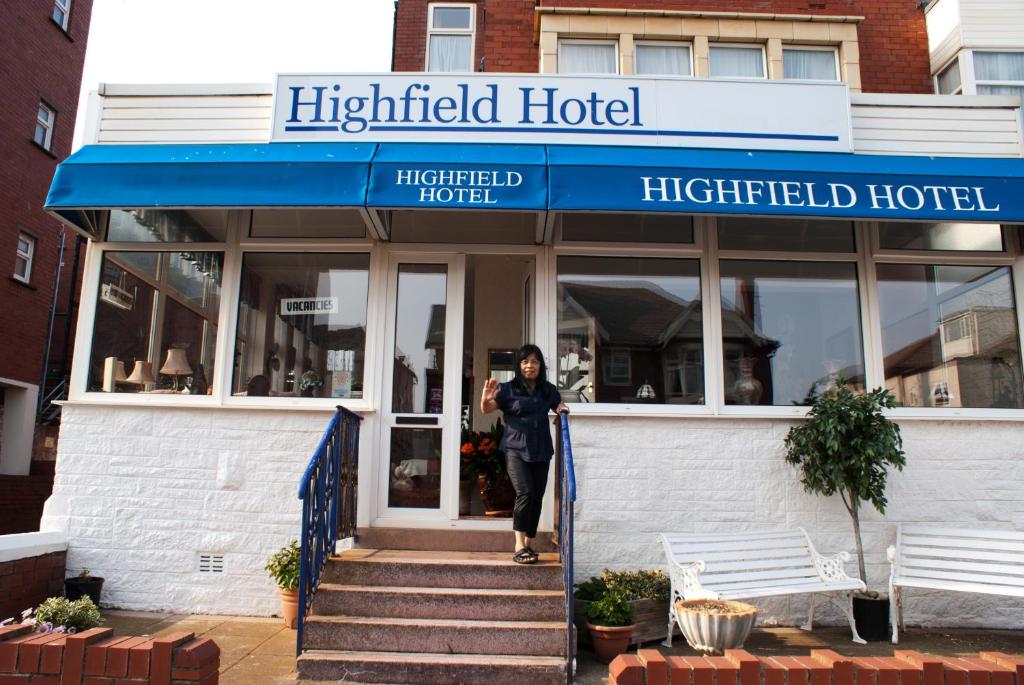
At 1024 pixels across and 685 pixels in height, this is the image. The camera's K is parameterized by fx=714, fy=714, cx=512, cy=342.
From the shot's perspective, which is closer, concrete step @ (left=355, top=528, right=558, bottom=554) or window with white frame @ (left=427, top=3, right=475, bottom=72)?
concrete step @ (left=355, top=528, right=558, bottom=554)

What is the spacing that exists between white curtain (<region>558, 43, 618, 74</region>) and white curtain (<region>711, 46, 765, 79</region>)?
4.29 ft

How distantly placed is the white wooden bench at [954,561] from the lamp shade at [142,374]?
633 centimetres

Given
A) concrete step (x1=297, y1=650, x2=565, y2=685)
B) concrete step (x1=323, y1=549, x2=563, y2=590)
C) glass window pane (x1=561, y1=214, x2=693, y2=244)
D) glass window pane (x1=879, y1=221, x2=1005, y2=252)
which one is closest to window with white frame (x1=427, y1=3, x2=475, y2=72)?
glass window pane (x1=561, y1=214, x2=693, y2=244)

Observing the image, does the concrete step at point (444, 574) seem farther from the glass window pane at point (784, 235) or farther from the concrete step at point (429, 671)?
the glass window pane at point (784, 235)

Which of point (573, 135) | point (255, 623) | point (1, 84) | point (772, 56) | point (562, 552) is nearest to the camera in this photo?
point (562, 552)

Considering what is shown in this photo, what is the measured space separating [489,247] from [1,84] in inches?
480

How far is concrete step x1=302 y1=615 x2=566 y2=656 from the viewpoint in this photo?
14.9ft

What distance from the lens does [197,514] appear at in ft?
19.7

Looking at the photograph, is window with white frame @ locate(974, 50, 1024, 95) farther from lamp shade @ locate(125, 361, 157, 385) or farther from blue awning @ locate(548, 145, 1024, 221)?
lamp shade @ locate(125, 361, 157, 385)

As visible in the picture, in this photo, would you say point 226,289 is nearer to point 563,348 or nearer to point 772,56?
point 563,348

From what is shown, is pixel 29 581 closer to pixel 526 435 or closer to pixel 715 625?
pixel 526 435

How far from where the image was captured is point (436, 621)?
4727mm

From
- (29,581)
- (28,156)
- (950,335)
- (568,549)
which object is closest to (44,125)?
(28,156)

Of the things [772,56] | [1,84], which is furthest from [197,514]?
[1,84]
